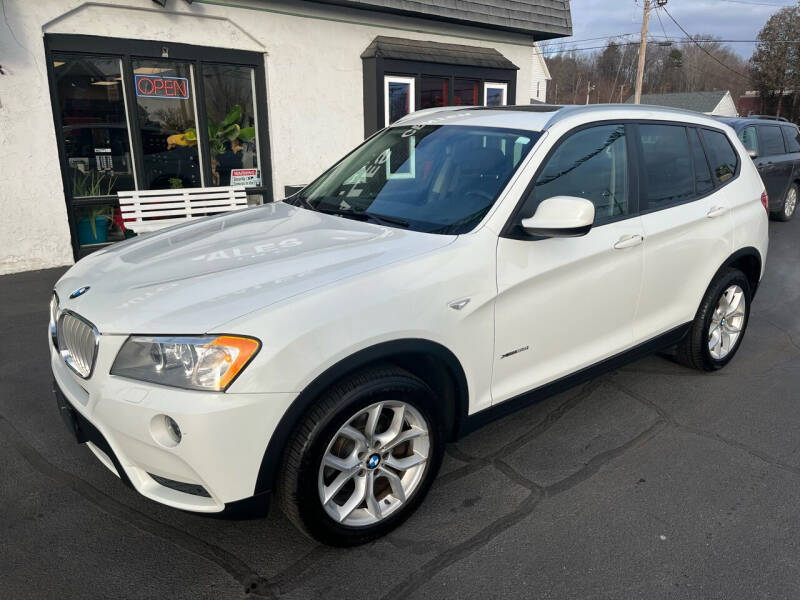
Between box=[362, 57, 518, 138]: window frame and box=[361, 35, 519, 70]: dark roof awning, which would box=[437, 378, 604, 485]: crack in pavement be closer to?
box=[362, 57, 518, 138]: window frame

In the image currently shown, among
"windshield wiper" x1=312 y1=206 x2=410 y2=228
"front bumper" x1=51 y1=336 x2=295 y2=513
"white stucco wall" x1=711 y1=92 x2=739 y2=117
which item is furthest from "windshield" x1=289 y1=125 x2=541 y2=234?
"white stucco wall" x1=711 y1=92 x2=739 y2=117

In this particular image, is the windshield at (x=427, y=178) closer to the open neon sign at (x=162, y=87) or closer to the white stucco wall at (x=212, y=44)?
the white stucco wall at (x=212, y=44)

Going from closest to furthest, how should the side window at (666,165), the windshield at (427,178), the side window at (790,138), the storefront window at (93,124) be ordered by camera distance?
the windshield at (427,178) < the side window at (666,165) < the storefront window at (93,124) < the side window at (790,138)

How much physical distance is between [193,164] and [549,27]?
6.91m

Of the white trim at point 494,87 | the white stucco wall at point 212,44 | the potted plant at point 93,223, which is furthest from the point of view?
the white trim at point 494,87

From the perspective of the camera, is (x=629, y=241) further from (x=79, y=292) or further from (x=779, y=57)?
(x=779, y=57)

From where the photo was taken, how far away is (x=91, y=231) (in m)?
7.70

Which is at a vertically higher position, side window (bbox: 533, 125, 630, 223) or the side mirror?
side window (bbox: 533, 125, 630, 223)

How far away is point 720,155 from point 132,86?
6.52m

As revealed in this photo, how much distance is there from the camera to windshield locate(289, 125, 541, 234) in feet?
9.93

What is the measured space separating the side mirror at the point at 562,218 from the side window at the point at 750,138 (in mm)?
9121

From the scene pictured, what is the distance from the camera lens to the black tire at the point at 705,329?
13.7 feet

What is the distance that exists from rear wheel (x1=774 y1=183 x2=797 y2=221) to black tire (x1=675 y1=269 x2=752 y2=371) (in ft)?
26.3

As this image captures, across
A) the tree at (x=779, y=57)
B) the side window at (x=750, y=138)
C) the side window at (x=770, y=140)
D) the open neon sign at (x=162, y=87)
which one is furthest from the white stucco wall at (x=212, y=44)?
the tree at (x=779, y=57)
